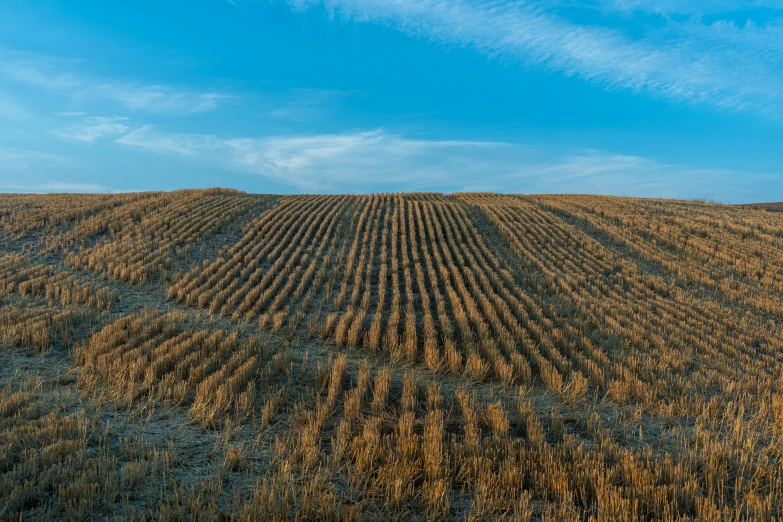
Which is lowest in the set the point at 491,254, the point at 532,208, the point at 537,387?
the point at 537,387

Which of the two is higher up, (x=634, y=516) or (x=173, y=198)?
(x=173, y=198)

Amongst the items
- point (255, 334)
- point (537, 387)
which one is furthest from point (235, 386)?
point (537, 387)

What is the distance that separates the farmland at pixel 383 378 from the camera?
14.3 ft

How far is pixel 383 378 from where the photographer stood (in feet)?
23.5

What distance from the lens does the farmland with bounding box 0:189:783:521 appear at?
437 centimetres

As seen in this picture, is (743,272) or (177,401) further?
(743,272)

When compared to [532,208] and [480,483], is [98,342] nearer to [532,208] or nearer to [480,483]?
[480,483]

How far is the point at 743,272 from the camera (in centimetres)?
1600

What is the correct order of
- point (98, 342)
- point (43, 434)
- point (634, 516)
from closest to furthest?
point (634, 516) → point (43, 434) → point (98, 342)

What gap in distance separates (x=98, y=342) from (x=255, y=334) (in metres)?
2.95

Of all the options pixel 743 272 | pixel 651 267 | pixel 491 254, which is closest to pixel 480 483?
pixel 491 254

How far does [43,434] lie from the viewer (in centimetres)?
514

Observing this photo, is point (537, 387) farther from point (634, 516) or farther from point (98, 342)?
point (98, 342)

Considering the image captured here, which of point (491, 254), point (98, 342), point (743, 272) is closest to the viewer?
point (98, 342)
